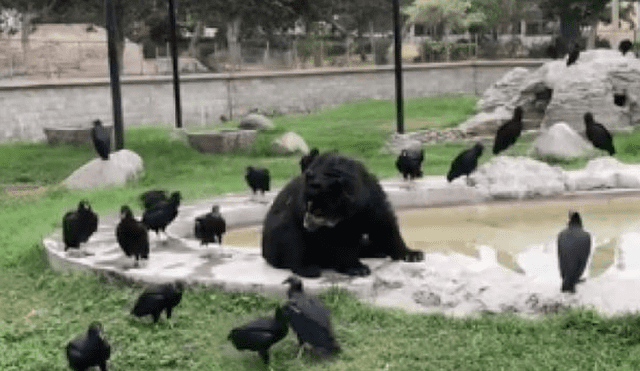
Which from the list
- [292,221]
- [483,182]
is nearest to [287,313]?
[292,221]

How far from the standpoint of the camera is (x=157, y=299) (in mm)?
5863

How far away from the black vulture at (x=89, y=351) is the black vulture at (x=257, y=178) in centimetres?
511

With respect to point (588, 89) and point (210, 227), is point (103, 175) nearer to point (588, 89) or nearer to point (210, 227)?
point (210, 227)

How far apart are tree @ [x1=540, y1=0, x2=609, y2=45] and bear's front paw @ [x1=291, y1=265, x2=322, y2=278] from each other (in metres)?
27.7

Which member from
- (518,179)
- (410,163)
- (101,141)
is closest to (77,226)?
(410,163)

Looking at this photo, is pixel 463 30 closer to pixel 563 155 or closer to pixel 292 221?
pixel 563 155

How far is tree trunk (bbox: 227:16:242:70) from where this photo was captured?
2995 cm

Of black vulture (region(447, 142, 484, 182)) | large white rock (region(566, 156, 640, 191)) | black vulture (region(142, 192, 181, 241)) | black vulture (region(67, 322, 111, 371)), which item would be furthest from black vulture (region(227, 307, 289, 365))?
large white rock (region(566, 156, 640, 191))

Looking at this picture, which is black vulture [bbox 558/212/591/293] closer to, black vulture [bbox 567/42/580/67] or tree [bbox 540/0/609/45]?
black vulture [bbox 567/42/580/67]

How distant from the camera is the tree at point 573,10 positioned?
32466 mm

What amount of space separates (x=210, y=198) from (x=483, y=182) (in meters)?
3.36

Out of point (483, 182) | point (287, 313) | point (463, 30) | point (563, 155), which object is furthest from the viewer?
point (463, 30)

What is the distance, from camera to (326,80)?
1214 inches

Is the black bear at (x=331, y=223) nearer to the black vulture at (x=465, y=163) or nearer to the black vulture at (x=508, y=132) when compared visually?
the black vulture at (x=465, y=163)
